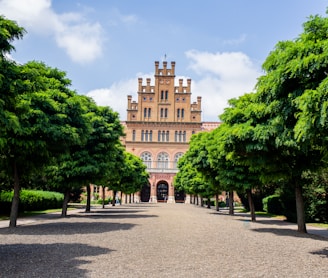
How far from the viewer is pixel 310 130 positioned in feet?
27.1

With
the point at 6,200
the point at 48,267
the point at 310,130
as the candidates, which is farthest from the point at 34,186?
the point at 310,130

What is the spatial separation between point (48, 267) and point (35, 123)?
703cm

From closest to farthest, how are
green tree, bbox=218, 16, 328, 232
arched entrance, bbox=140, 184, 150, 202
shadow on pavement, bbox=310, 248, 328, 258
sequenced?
green tree, bbox=218, 16, 328, 232
shadow on pavement, bbox=310, 248, 328, 258
arched entrance, bbox=140, 184, 150, 202

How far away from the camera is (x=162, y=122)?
77625 millimetres

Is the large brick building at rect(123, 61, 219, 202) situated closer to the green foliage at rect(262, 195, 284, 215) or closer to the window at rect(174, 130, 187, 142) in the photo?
the window at rect(174, 130, 187, 142)

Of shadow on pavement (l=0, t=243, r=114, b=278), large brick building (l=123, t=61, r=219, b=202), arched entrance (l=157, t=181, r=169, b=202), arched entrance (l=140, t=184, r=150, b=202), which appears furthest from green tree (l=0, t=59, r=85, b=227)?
arched entrance (l=157, t=181, r=169, b=202)

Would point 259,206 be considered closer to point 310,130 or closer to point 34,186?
point 34,186

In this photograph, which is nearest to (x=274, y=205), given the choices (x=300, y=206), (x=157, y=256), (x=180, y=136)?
(x=300, y=206)

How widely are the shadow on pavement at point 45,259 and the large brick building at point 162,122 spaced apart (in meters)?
66.7

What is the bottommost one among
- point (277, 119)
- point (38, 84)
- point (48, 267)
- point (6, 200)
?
point (48, 267)

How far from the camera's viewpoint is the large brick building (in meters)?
77.6

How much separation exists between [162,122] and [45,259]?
6909 centimetres

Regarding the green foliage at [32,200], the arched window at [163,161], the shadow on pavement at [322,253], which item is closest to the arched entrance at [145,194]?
the arched window at [163,161]

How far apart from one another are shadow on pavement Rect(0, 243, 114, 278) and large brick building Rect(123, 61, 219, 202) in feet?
219
